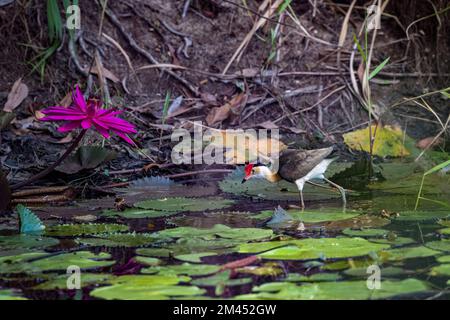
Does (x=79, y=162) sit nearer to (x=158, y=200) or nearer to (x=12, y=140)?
(x=158, y=200)

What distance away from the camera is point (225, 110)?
244 inches

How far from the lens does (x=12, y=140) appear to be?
5.62 meters

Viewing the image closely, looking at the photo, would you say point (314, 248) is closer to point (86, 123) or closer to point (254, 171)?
point (86, 123)

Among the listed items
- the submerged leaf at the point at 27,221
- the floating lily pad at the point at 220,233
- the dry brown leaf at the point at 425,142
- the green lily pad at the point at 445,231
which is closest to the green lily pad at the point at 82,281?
the floating lily pad at the point at 220,233

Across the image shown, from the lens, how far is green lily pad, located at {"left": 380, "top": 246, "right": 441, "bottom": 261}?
127 inches

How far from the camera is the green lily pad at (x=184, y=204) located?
431 centimetres

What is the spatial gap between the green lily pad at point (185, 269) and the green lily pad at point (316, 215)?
1.01 meters

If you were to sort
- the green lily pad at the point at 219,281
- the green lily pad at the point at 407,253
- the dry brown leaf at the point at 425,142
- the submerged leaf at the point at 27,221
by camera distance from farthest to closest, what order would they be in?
the dry brown leaf at the point at 425,142 → the submerged leaf at the point at 27,221 → the green lily pad at the point at 407,253 → the green lily pad at the point at 219,281

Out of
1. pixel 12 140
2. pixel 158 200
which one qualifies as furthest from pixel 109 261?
pixel 12 140

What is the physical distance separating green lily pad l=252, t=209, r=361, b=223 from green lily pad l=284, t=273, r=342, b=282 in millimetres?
961

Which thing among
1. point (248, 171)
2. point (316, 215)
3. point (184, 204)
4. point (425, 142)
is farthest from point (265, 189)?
point (425, 142)

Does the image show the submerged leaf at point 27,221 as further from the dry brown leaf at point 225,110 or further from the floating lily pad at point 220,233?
the dry brown leaf at point 225,110

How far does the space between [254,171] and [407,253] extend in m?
1.64
